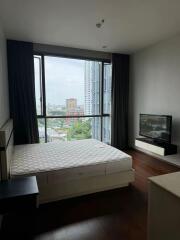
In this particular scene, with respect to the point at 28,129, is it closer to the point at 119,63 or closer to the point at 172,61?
the point at 119,63

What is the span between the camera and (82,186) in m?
2.47

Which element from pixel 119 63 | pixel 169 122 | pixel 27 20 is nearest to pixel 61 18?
pixel 27 20

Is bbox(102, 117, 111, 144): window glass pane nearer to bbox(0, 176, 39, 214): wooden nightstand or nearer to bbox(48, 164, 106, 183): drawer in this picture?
bbox(48, 164, 106, 183): drawer

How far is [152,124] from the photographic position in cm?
399

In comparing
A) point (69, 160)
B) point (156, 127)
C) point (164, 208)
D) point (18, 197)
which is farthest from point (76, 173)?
point (156, 127)

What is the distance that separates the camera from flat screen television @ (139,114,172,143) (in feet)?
11.7

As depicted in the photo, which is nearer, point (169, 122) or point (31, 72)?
point (169, 122)

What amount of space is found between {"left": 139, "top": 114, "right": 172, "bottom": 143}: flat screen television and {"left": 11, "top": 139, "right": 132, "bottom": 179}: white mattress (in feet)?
4.27

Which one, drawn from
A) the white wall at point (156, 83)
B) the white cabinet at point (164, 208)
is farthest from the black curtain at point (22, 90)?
the white cabinet at point (164, 208)

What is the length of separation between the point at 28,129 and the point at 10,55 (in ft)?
5.58

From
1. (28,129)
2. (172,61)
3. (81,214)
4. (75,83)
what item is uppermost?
(172,61)

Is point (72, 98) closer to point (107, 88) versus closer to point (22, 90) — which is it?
point (107, 88)

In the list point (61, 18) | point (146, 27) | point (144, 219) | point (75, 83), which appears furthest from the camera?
point (75, 83)

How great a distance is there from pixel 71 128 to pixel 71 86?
117cm
